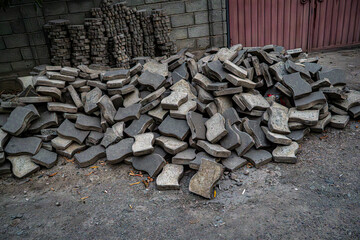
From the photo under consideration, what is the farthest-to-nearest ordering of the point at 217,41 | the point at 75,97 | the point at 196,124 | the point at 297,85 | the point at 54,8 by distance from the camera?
the point at 217,41
the point at 54,8
the point at 75,97
the point at 297,85
the point at 196,124

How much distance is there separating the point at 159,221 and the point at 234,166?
1300 mm

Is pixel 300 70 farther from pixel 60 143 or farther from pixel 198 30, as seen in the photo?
pixel 60 143

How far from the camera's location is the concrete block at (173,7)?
273 inches

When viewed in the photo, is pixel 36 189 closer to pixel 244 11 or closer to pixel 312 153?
pixel 312 153

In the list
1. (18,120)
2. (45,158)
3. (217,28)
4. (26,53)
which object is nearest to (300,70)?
(217,28)

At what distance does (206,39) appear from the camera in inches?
292

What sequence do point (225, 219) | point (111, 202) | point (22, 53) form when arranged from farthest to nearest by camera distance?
point (22, 53) < point (111, 202) < point (225, 219)

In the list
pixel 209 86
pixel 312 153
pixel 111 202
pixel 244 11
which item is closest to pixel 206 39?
pixel 244 11

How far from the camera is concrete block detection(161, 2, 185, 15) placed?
6941 mm

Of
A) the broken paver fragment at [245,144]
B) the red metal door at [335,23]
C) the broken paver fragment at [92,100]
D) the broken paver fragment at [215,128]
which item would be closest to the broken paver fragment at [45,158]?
the broken paver fragment at [92,100]

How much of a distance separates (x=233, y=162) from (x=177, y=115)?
112 cm

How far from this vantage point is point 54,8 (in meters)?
6.43

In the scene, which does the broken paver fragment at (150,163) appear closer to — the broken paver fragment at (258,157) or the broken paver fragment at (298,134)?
the broken paver fragment at (258,157)

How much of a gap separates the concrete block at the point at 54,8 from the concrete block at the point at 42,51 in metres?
0.77
